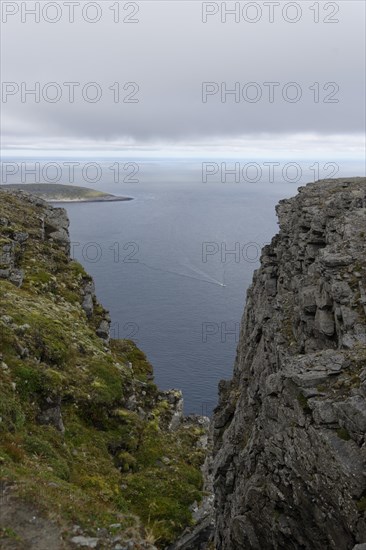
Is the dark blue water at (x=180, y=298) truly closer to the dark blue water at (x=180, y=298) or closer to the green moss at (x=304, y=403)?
the dark blue water at (x=180, y=298)

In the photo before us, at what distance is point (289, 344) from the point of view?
34.0 metres

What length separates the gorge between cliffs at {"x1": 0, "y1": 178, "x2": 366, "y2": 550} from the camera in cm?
1730

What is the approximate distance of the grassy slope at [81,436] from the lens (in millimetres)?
18109

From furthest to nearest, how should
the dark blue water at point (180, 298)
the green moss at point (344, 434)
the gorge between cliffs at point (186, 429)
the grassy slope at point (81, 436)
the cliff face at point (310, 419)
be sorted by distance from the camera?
the dark blue water at point (180, 298), the green moss at point (344, 434), the cliff face at point (310, 419), the grassy slope at point (81, 436), the gorge between cliffs at point (186, 429)

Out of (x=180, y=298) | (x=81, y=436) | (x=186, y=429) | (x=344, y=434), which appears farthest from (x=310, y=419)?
(x=180, y=298)

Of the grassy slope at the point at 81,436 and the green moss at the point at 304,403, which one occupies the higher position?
the green moss at the point at 304,403

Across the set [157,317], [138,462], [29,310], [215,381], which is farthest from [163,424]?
[157,317]

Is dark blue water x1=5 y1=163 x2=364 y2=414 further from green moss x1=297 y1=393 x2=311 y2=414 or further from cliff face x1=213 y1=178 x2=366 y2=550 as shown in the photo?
green moss x1=297 y1=393 x2=311 y2=414

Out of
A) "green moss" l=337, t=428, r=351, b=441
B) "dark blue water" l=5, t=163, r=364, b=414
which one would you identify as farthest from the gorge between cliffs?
"dark blue water" l=5, t=163, r=364, b=414

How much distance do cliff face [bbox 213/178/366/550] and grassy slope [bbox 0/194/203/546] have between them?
3.91 metres

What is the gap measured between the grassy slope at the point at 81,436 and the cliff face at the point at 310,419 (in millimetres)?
3912

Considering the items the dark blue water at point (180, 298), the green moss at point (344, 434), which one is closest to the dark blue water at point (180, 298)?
the dark blue water at point (180, 298)

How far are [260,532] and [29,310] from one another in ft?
67.4

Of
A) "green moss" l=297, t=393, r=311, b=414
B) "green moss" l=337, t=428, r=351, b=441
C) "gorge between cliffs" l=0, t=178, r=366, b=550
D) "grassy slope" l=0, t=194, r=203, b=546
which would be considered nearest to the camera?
"gorge between cliffs" l=0, t=178, r=366, b=550
